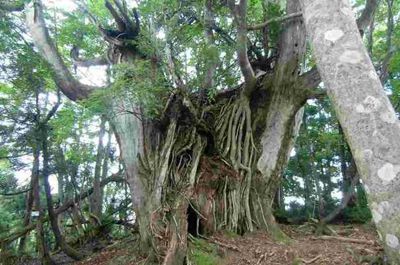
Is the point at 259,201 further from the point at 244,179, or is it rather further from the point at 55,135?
the point at 55,135

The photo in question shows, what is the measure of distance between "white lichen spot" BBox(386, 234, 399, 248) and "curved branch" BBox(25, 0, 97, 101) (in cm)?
518

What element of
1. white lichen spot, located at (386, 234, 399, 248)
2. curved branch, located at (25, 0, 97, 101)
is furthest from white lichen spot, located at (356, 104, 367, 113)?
curved branch, located at (25, 0, 97, 101)

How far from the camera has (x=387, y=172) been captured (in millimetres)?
1570

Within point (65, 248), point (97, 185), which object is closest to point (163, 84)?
point (65, 248)

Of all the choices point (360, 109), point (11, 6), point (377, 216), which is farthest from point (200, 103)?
point (377, 216)

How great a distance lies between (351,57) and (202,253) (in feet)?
8.81

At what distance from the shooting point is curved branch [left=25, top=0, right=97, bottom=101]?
6023 mm

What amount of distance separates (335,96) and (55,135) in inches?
201

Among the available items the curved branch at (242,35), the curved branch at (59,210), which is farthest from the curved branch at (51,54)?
the curved branch at (242,35)

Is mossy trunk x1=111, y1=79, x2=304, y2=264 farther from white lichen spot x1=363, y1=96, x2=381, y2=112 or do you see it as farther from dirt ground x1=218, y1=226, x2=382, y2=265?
white lichen spot x1=363, y1=96, x2=381, y2=112

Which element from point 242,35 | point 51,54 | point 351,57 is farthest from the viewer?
point 51,54

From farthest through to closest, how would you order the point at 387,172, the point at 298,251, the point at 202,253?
the point at 298,251
the point at 202,253
the point at 387,172

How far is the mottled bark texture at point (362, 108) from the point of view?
1.57 m

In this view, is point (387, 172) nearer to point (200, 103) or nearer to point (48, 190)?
point (200, 103)
